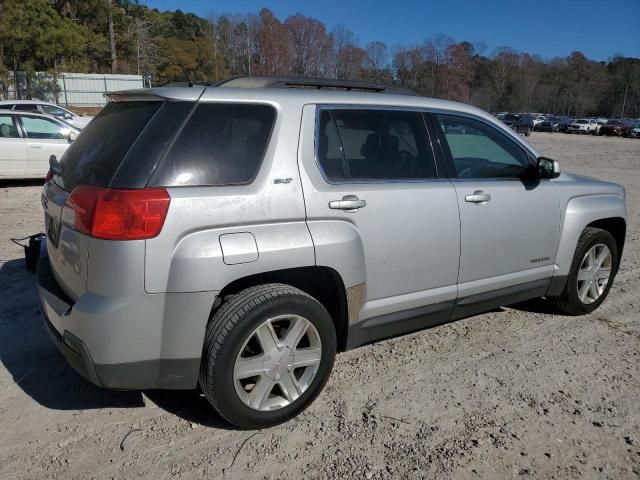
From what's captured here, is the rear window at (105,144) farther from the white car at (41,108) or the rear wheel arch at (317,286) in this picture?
the white car at (41,108)

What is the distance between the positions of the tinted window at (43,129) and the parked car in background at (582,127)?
5268 cm

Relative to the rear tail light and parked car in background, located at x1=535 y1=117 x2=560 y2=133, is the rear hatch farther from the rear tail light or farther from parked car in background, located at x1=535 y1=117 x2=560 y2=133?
parked car in background, located at x1=535 y1=117 x2=560 y2=133

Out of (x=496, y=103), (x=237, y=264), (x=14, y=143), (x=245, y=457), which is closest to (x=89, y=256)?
(x=237, y=264)

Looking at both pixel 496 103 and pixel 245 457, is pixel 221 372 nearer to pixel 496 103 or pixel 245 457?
pixel 245 457

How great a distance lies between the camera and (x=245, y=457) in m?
2.77

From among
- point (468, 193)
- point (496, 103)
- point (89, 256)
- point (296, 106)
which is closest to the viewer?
point (89, 256)

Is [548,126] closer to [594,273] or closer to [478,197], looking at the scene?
[594,273]

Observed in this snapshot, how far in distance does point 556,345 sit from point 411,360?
1185mm

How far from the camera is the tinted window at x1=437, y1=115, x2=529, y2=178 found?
3.93 metres

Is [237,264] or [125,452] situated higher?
[237,264]

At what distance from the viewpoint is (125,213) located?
8.17 ft

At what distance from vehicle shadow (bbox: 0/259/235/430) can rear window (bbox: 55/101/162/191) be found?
1.27 metres

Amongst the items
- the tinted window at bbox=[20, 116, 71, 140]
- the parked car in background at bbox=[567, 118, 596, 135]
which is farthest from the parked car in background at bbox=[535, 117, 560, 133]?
the tinted window at bbox=[20, 116, 71, 140]

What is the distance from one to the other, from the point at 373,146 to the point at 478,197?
0.84 m
